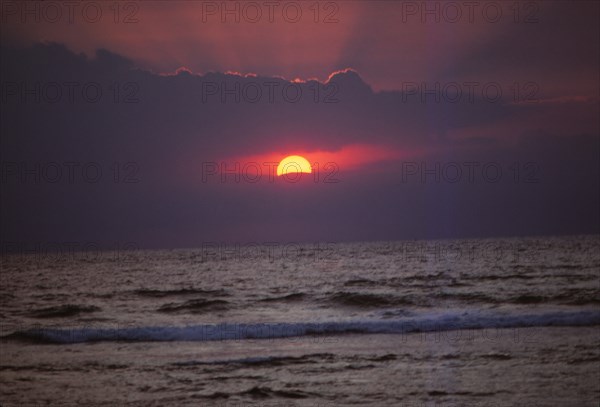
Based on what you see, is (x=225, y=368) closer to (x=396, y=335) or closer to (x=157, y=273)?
(x=396, y=335)

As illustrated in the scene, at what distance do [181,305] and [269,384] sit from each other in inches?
806

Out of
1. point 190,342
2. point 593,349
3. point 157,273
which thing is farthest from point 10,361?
point 157,273

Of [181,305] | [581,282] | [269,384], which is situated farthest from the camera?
[581,282]

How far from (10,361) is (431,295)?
70.0 feet

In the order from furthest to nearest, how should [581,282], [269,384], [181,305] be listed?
[581,282]
[181,305]
[269,384]

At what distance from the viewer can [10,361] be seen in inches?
700

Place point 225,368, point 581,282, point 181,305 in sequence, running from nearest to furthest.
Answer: point 225,368
point 181,305
point 581,282

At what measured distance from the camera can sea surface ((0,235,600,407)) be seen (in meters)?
13.3

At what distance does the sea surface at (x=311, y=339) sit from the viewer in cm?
1329

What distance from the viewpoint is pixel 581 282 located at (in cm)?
3700

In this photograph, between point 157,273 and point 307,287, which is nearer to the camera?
point 307,287

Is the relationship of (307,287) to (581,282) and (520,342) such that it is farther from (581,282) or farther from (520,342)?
(520,342)

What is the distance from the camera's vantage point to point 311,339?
2128cm

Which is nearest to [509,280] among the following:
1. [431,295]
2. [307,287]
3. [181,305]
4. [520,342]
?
[431,295]
